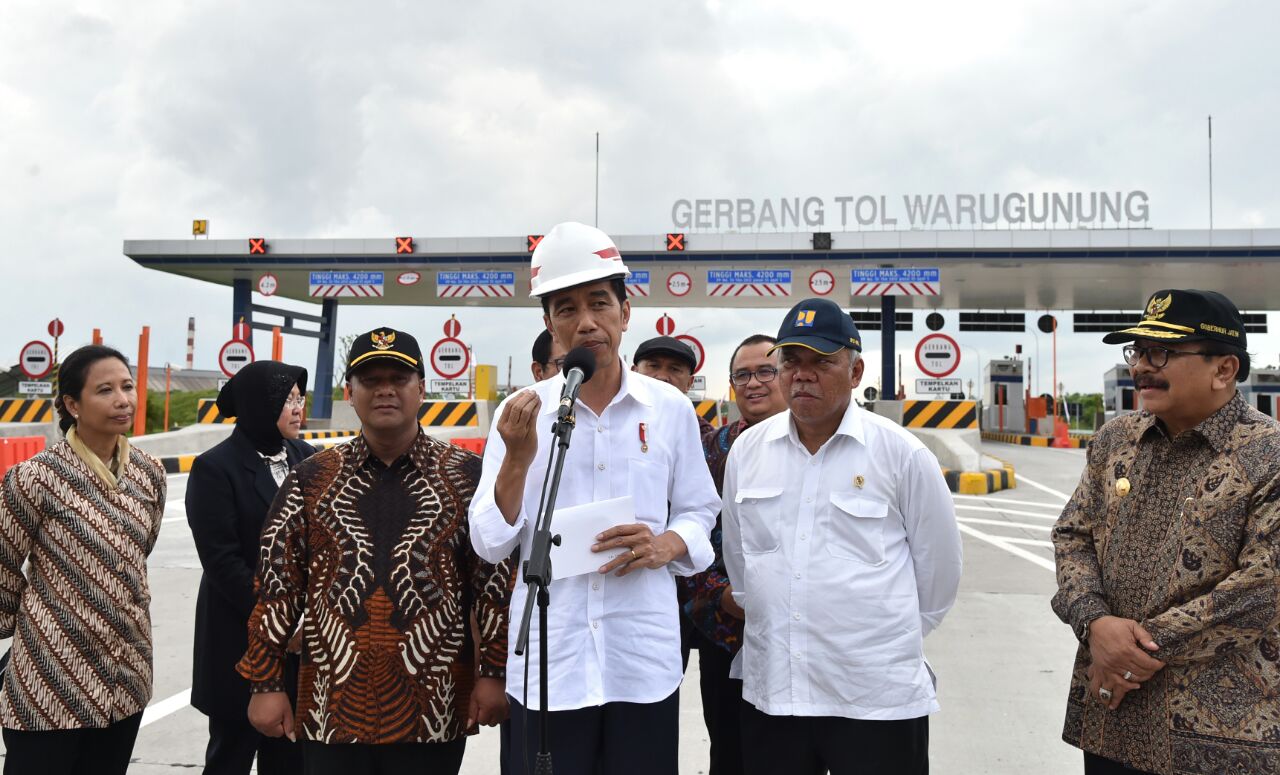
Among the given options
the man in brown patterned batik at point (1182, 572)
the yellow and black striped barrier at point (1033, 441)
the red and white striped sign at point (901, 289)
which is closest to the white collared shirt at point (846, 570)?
the man in brown patterned batik at point (1182, 572)

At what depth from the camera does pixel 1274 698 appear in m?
2.00

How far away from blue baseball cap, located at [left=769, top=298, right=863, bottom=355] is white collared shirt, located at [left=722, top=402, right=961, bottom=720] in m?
0.21

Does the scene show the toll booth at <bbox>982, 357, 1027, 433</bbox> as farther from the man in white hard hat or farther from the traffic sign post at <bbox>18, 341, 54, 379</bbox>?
the man in white hard hat

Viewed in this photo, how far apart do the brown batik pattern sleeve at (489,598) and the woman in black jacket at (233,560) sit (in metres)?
0.91

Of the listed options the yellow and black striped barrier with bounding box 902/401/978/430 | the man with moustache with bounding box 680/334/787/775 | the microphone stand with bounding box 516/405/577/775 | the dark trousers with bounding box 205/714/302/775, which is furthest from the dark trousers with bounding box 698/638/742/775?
the yellow and black striped barrier with bounding box 902/401/978/430

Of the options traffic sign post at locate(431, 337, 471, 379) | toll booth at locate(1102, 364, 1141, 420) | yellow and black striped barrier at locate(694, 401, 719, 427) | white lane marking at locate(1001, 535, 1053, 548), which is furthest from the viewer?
toll booth at locate(1102, 364, 1141, 420)

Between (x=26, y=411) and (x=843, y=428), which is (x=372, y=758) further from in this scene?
(x=26, y=411)

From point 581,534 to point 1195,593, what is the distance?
1.55 metres

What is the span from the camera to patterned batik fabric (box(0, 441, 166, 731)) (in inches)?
98.3

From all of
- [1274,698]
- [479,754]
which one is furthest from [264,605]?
[1274,698]

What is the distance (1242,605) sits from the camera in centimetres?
198

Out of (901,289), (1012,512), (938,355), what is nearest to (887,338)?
(901,289)

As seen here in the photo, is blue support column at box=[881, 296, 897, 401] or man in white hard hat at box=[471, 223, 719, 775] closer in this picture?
man in white hard hat at box=[471, 223, 719, 775]

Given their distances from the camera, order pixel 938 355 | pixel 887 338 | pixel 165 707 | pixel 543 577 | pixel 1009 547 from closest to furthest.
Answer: pixel 543 577 < pixel 165 707 < pixel 1009 547 < pixel 938 355 < pixel 887 338
